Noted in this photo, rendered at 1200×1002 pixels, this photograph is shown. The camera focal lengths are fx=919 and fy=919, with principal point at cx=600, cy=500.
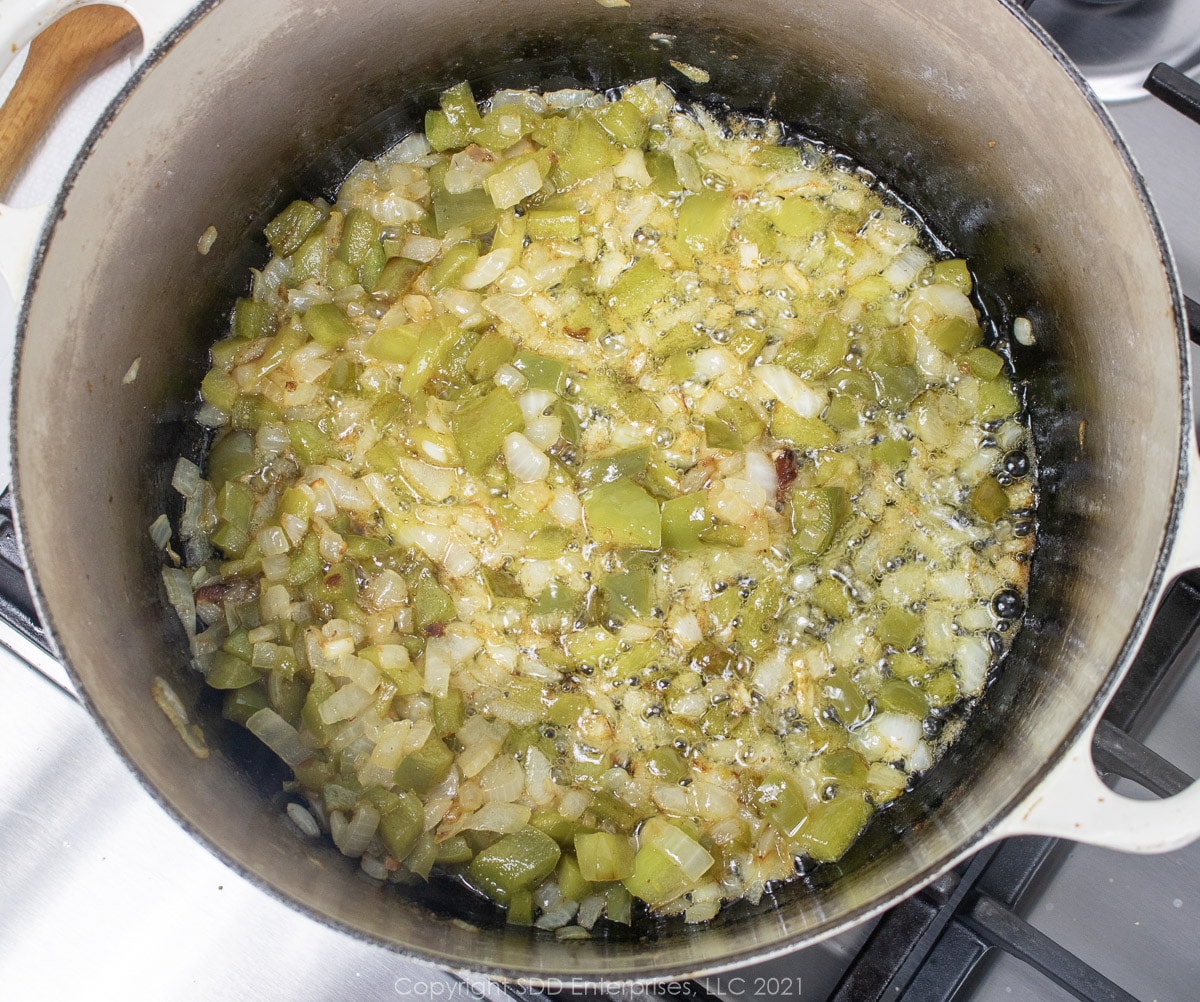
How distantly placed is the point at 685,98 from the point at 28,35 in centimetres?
97

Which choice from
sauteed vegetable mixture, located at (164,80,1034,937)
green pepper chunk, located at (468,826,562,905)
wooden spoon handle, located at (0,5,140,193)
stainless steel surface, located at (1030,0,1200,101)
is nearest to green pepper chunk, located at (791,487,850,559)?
sauteed vegetable mixture, located at (164,80,1034,937)

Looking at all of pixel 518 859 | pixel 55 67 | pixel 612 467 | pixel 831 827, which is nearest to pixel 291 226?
pixel 55 67

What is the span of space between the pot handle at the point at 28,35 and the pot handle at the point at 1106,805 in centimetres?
129

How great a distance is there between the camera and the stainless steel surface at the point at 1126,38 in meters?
1.48

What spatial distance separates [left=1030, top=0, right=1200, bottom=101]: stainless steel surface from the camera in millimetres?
1483

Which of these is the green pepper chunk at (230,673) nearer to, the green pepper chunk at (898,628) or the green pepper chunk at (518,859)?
the green pepper chunk at (518,859)

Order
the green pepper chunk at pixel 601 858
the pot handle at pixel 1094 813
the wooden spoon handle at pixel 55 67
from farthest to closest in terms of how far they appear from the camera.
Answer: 1. the wooden spoon handle at pixel 55 67
2. the green pepper chunk at pixel 601 858
3. the pot handle at pixel 1094 813

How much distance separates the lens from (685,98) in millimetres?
1585

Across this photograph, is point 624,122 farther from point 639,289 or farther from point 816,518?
point 816,518

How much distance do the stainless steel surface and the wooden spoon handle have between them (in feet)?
4.87

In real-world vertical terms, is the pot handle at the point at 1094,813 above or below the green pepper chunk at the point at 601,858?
above

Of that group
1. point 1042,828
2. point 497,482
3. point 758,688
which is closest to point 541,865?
point 758,688

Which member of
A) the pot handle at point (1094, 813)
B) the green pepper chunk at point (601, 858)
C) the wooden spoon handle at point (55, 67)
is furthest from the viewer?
the wooden spoon handle at point (55, 67)

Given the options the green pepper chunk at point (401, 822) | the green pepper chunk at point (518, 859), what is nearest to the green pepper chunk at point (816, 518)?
the green pepper chunk at point (518, 859)
